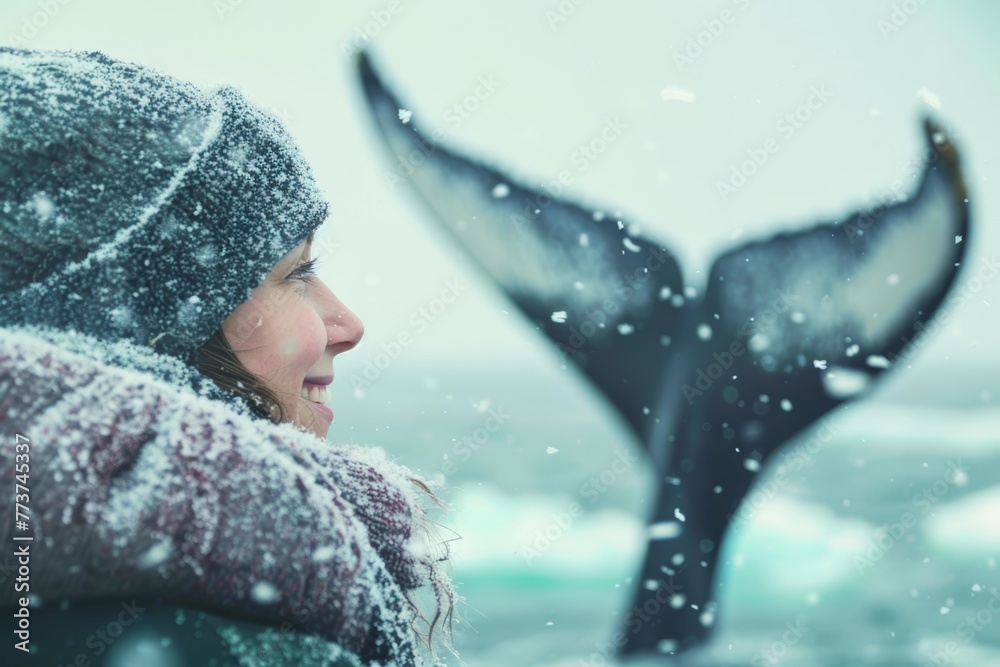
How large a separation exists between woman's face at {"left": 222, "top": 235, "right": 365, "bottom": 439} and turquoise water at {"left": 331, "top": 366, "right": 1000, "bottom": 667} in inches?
114

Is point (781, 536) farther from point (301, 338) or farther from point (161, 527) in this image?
point (161, 527)

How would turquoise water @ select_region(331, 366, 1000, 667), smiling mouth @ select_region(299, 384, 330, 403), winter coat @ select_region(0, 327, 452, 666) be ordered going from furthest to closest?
turquoise water @ select_region(331, 366, 1000, 667) < smiling mouth @ select_region(299, 384, 330, 403) < winter coat @ select_region(0, 327, 452, 666)

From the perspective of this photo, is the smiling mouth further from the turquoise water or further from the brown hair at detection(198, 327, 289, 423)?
the turquoise water

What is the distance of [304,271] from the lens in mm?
1210

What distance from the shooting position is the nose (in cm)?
127

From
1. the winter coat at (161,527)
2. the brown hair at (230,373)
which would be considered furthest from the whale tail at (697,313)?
the winter coat at (161,527)

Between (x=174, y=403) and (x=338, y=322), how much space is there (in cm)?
63

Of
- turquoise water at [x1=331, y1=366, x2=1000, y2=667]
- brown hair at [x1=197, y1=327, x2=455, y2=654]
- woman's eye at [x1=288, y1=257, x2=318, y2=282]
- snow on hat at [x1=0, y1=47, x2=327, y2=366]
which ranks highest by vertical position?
snow on hat at [x1=0, y1=47, x2=327, y2=366]

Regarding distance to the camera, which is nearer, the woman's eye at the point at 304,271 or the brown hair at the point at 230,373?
the brown hair at the point at 230,373

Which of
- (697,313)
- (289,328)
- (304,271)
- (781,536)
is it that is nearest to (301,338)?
(289,328)

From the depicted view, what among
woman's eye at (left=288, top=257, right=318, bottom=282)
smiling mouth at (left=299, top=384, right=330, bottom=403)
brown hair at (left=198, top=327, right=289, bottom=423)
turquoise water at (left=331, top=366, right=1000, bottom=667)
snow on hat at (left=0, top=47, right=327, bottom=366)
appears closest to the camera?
snow on hat at (left=0, top=47, right=327, bottom=366)

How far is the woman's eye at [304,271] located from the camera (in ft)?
3.89

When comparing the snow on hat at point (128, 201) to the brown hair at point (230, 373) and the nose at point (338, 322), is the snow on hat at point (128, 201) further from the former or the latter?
the nose at point (338, 322)

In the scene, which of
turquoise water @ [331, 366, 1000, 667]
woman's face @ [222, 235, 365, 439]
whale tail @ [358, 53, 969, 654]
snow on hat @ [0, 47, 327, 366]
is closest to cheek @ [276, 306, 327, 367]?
woman's face @ [222, 235, 365, 439]
